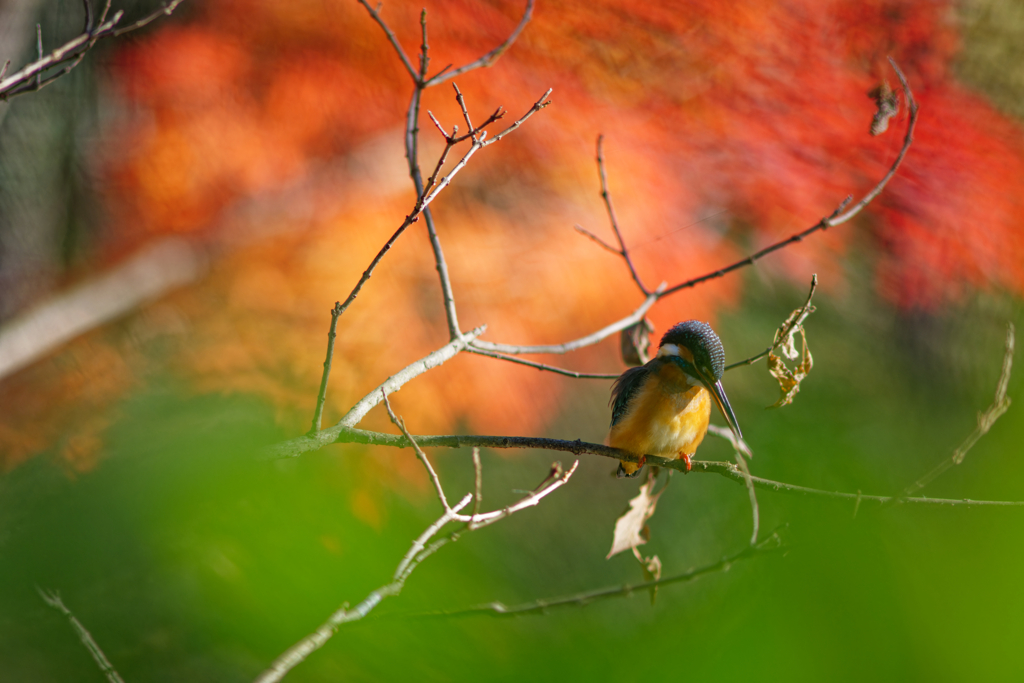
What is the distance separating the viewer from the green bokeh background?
0.85ft

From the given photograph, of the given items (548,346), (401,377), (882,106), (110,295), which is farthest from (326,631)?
(110,295)

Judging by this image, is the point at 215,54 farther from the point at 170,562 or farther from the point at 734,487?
the point at 734,487

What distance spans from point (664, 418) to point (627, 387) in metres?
0.12

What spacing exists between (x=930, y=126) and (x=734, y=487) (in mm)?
1057

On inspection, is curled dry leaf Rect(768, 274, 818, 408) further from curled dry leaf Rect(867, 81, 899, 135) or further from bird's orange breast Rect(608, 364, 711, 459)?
curled dry leaf Rect(867, 81, 899, 135)

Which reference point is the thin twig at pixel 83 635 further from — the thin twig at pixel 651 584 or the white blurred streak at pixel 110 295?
the white blurred streak at pixel 110 295

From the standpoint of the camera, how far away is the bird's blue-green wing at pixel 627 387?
3.42 feet

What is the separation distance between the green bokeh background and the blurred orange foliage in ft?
0.78

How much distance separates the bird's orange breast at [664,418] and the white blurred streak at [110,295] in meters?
1.37

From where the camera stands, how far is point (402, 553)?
0.46 meters

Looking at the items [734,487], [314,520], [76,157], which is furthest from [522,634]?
[76,157]

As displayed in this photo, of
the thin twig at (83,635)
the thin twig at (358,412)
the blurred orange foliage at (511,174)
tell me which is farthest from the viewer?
the blurred orange foliage at (511,174)

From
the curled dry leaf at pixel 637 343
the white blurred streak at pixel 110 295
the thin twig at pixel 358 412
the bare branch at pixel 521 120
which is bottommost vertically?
the curled dry leaf at pixel 637 343

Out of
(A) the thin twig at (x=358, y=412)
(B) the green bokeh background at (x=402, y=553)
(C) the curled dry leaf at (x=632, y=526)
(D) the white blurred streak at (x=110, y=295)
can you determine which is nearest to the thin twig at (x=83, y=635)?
(B) the green bokeh background at (x=402, y=553)
